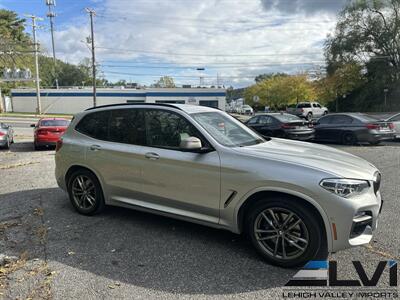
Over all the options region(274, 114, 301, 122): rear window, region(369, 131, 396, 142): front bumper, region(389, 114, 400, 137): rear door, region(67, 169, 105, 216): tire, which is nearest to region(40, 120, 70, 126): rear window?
region(274, 114, 301, 122): rear window

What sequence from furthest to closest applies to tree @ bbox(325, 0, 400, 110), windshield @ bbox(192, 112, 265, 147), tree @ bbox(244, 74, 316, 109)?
tree @ bbox(244, 74, 316, 109)
tree @ bbox(325, 0, 400, 110)
windshield @ bbox(192, 112, 265, 147)

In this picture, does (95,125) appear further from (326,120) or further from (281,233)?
(326,120)

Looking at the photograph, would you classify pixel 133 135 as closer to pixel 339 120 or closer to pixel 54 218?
pixel 54 218

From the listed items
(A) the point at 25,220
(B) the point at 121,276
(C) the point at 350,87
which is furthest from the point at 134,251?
(C) the point at 350,87

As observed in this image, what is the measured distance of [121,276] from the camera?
3.74 metres

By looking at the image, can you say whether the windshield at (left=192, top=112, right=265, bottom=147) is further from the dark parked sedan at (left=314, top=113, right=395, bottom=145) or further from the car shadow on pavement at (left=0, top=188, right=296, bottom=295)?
the dark parked sedan at (left=314, top=113, right=395, bottom=145)

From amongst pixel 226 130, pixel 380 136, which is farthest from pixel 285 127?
pixel 226 130

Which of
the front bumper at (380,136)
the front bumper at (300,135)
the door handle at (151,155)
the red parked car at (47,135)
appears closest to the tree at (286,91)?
the front bumper at (380,136)

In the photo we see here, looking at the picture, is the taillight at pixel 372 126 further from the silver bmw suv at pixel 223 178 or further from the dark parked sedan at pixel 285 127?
the silver bmw suv at pixel 223 178

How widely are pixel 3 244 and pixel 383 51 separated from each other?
5159 cm

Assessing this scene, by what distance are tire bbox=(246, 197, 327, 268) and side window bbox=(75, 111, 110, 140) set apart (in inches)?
106

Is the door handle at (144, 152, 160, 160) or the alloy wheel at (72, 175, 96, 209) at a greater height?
the door handle at (144, 152, 160, 160)

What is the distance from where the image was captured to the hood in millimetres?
3799

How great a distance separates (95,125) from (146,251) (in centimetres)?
233
